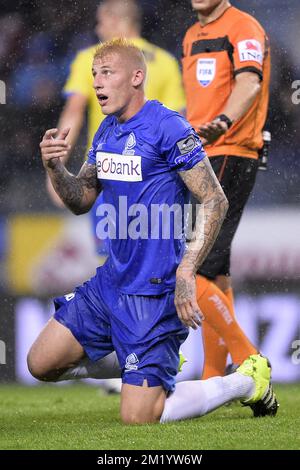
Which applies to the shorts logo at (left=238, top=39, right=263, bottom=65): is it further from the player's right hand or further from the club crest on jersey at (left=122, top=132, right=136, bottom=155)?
the player's right hand

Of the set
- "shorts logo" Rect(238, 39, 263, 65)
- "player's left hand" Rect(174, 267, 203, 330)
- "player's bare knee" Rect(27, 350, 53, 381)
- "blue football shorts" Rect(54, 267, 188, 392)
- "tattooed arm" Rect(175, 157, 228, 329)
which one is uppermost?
"shorts logo" Rect(238, 39, 263, 65)

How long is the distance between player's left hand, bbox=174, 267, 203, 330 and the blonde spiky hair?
1.02 m

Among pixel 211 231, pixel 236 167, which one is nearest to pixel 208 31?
pixel 236 167

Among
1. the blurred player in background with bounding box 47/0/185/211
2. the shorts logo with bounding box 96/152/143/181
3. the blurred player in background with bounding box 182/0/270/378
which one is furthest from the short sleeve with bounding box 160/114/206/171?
the blurred player in background with bounding box 47/0/185/211

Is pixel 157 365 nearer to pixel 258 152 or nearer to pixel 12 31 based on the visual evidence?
pixel 258 152

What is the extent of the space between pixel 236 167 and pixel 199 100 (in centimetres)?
46

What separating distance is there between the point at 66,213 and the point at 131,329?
260 cm

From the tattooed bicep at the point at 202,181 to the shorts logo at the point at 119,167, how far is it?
0.26m

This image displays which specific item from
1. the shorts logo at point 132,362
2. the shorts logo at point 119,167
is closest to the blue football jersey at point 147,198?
the shorts logo at point 119,167

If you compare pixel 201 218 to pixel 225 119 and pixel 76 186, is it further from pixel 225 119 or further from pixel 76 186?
pixel 225 119

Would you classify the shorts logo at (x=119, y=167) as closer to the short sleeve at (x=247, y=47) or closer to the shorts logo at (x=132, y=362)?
the shorts logo at (x=132, y=362)

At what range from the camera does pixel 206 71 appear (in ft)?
18.7

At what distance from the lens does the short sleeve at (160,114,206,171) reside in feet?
14.4

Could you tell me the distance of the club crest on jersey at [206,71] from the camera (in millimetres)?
5680
